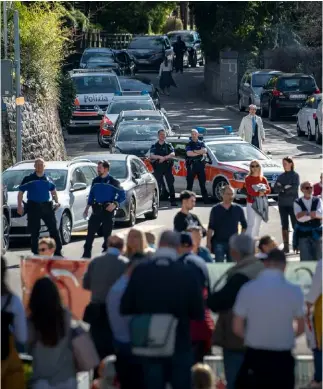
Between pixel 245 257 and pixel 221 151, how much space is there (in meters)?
17.0

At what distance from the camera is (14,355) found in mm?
9242

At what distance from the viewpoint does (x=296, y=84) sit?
44500 millimetres

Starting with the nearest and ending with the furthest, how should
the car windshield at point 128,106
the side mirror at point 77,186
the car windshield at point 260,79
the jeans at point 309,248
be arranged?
the jeans at point 309,248, the side mirror at point 77,186, the car windshield at point 128,106, the car windshield at point 260,79

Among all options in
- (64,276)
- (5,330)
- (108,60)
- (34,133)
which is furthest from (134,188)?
(108,60)

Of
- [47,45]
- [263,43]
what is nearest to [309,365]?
[47,45]

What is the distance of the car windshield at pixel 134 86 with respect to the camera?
45469 mm

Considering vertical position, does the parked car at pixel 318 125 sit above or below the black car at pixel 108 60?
below

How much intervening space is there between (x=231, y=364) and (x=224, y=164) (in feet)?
54.2

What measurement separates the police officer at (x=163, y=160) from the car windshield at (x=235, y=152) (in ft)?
3.99

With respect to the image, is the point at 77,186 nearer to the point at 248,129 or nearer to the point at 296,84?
the point at 248,129

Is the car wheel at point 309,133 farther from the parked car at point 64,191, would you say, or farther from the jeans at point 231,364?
the jeans at point 231,364

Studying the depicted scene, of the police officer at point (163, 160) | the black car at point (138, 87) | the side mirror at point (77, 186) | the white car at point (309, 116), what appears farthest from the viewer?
the black car at point (138, 87)

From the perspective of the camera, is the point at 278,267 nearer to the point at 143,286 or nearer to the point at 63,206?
the point at 143,286

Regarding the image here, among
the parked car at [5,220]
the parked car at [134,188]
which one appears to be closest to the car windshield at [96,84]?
the parked car at [134,188]
